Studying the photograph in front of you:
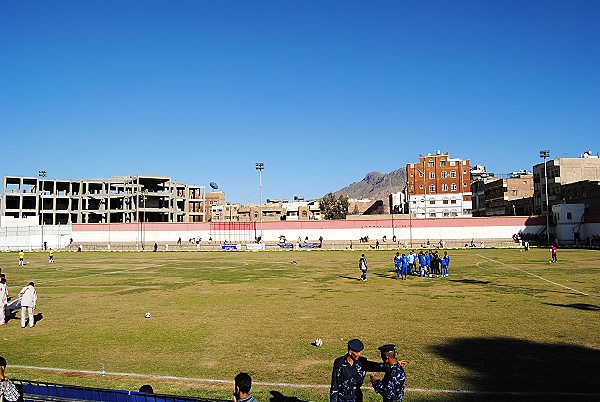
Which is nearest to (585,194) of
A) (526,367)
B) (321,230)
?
(321,230)

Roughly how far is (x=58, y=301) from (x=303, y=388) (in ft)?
60.7

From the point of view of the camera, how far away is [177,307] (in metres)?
22.5

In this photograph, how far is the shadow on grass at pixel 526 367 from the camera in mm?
10555

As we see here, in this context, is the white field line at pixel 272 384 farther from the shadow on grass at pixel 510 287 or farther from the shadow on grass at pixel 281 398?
the shadow on grass at pixel 510 287

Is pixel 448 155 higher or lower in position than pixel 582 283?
higher

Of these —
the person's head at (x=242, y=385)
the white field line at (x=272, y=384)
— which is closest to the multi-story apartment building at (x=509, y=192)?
the white field line at (x=272, y=384)

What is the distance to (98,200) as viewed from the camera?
132 meters

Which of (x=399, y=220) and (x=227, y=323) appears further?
(x=399, y=220)

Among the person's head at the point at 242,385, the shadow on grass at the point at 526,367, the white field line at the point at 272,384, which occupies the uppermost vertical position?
the person's head at the point at 242,385

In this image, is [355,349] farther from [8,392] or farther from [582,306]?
[582,306]

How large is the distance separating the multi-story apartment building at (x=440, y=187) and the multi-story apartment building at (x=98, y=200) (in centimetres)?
5986

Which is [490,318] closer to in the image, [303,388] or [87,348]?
[303,388]

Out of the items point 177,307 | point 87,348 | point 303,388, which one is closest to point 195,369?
point 303,388

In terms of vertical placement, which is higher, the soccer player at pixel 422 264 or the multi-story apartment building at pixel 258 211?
the multi-story apartment building at pixel 258 211
